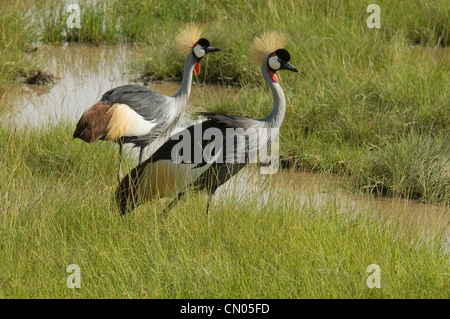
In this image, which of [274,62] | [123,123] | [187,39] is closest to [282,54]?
[274,62]

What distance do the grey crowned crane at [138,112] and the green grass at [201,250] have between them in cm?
48

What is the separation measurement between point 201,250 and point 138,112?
56.0 inches

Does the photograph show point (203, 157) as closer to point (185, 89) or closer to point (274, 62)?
point (274, 62)

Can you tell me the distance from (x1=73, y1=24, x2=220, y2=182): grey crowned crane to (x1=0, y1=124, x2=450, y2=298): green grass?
48cm

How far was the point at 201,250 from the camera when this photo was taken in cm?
341

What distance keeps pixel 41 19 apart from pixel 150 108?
10.8ft

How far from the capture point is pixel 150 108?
15.3ft

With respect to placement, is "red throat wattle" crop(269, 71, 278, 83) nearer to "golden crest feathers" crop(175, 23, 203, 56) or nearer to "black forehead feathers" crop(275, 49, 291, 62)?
"black forehead feathers" crop(275, 49, 291, 62)

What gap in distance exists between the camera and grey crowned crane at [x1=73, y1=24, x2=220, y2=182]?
4.43m

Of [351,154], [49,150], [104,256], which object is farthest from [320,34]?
[104,256]

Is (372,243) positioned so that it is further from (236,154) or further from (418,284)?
(236,154)

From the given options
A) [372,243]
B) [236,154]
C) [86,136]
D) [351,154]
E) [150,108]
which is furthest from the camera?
[351,154]

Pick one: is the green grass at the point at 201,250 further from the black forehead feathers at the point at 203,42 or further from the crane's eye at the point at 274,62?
the black forehead feathers at the point at 203,42

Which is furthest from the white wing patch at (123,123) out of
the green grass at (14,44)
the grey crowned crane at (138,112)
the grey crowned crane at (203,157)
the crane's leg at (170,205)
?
the green grass at (14,44)
